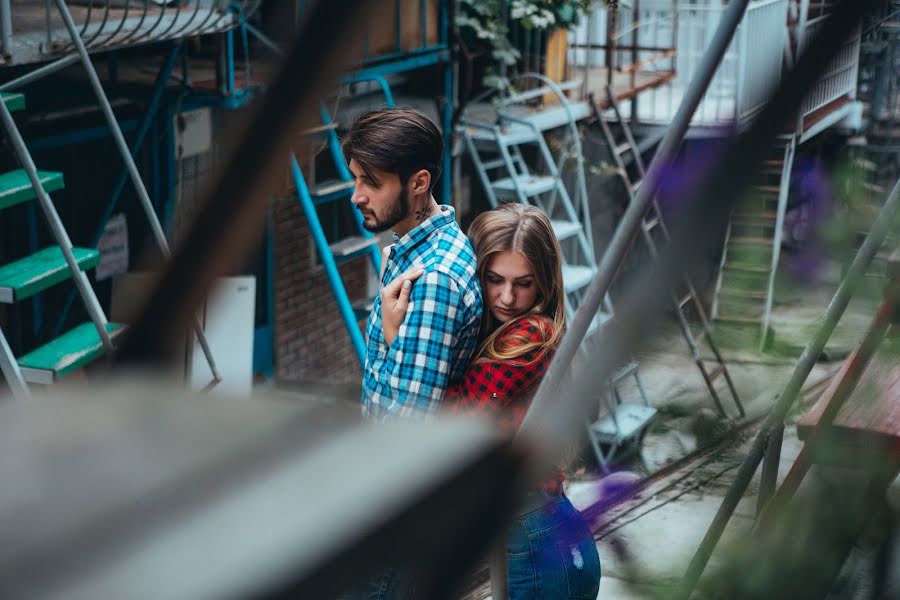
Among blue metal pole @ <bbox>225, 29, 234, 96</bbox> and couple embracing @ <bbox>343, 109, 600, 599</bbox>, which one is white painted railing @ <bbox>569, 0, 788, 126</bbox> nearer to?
blue metal pole @ <bbox>225, 29, 234, 96</bbox>

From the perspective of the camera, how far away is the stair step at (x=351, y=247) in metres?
6.52

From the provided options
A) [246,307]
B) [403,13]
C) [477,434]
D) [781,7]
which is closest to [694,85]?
[477,434]

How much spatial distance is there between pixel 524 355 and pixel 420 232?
414 mm

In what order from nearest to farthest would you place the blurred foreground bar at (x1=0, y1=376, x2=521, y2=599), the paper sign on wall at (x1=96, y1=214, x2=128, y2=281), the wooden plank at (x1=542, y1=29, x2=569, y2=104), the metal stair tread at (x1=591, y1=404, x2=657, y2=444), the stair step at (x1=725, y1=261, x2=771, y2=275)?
the blurred foreground bar at (x1=0, y1=376, x2=521, y2=599) → the stair step at (x1=725, y1=261, x2=771, y2=275) → the paper sign on wall at (x1=96, y1=214, x2=128, y2=281) → the metal stair tread at (x1=591, y1=404, x2=657, y2=444) → the wooden plank at (x1=542, y1=29, x2=569, y2=104)

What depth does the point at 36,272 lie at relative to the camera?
4.28 m

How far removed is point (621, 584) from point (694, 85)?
569 millimetres

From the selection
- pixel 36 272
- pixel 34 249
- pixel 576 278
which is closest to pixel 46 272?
pixel 36 272

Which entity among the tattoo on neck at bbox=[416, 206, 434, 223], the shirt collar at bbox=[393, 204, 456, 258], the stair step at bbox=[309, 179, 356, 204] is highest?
the tattoo on neck at bbox=[416, 206, 434, 223]

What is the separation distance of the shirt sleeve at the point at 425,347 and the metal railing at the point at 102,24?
2509 mm

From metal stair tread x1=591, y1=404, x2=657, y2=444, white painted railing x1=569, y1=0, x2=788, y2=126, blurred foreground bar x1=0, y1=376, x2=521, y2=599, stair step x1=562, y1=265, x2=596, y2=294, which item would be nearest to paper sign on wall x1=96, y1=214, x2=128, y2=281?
stair step x1=562, y1=265, x2=596, y2=294

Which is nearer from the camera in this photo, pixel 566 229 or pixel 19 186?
pixel 19 186

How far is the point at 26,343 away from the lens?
19.4ft

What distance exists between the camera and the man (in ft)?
8.23

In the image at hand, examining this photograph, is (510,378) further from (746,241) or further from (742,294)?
(746,241)
